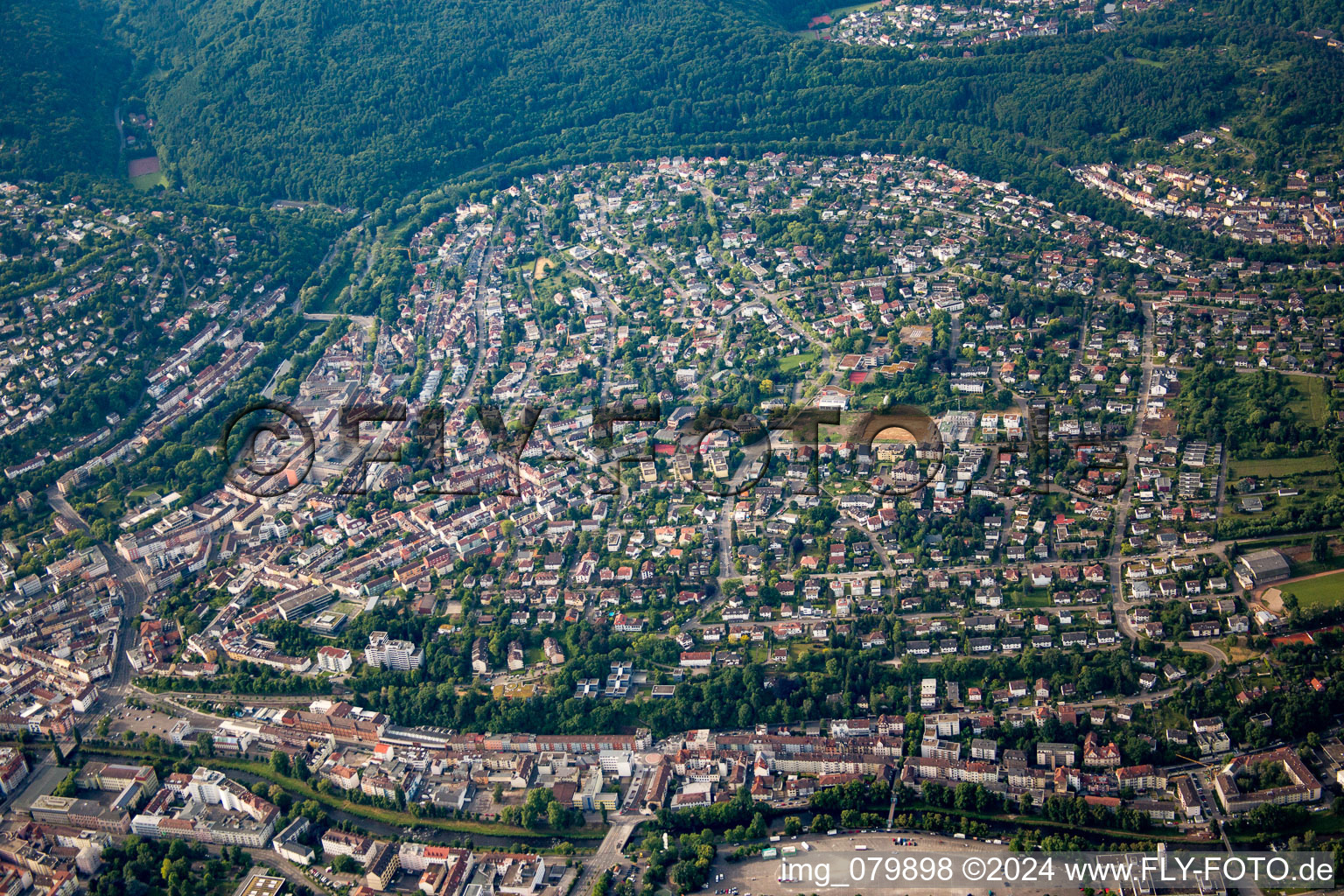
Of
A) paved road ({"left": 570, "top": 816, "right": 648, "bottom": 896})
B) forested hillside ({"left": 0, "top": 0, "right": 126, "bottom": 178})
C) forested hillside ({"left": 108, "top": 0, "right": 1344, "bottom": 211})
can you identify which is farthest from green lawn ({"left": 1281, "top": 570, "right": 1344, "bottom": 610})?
forested hillside ({"left": 0, "top": 0, "right": 126, "bottom": 178})

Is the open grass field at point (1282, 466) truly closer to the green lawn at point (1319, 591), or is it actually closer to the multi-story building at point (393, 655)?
the green lawn at point (1319, 591)

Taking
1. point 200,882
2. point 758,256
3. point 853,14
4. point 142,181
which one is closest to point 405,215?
point 142,181

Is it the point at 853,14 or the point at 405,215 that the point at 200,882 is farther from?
the point at 853,14

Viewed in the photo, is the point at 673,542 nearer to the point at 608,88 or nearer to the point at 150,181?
the point at 150,181

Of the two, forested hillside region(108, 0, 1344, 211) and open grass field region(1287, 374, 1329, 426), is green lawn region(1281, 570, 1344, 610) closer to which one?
open grass field region(1287, 374, 1329, 426)

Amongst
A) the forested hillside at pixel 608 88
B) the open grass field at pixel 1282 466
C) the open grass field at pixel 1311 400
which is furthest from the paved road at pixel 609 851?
the forested hillside at pixel 608 88
